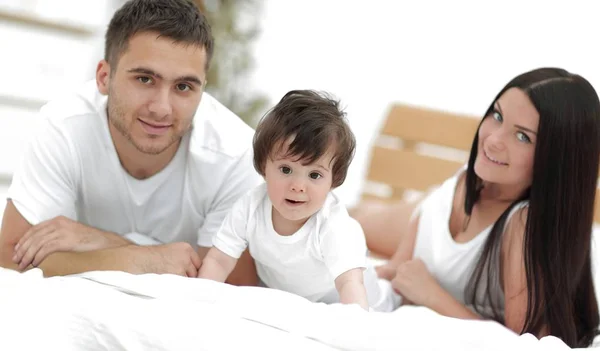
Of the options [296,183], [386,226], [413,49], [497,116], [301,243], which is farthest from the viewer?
[413,49]

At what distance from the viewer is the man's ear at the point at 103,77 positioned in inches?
68.5

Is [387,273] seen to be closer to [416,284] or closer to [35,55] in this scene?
[416,284]

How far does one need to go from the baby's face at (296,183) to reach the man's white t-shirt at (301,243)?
0.06m

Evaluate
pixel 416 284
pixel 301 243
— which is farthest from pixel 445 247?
pixel 301 243

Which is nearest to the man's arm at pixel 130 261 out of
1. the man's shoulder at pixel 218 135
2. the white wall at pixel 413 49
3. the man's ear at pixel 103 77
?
the man's shoulder at pixel 218 135

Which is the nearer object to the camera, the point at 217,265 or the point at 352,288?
→ the point at 352,288

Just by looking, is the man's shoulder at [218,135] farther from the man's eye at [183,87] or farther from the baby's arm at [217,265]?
the baby's arm at [217,265]

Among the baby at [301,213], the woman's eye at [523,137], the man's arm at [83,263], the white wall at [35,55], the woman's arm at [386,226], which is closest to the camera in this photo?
the baby at [301,213]

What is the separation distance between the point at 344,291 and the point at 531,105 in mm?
596

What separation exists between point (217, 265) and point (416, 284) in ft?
1.68

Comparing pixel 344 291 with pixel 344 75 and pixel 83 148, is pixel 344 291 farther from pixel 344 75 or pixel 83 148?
pixel 344 75

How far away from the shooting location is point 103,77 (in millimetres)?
1751

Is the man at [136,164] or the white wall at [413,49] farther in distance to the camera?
the white wall at [413,49]

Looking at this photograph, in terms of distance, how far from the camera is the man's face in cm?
159
